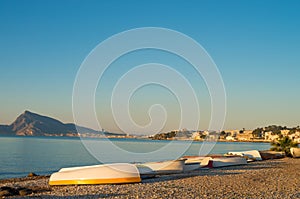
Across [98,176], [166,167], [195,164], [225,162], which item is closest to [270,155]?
[225,162]

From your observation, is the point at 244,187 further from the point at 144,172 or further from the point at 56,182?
the point at 56,182

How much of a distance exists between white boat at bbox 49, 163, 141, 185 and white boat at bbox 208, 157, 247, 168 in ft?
28.3

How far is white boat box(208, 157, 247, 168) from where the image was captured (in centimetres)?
2112

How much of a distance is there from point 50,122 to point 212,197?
103m

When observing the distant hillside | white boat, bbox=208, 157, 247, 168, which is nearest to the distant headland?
the distant hillside

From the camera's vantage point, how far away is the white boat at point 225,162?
21120 millimetres

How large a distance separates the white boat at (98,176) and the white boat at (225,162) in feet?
28.3

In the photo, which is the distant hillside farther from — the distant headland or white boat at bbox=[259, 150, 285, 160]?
white boat at bbox=[259, 150, 285, 160]

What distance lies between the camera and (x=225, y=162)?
21969mm

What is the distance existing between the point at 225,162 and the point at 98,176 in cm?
1084

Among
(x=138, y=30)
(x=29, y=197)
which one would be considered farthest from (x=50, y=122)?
(x=29, y=197)

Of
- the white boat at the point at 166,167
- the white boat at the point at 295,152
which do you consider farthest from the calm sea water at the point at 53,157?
the white boat at the point at 295,152

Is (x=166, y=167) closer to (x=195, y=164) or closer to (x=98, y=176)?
(x=195, y=164)

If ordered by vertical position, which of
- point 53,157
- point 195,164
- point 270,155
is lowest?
point 53,157
